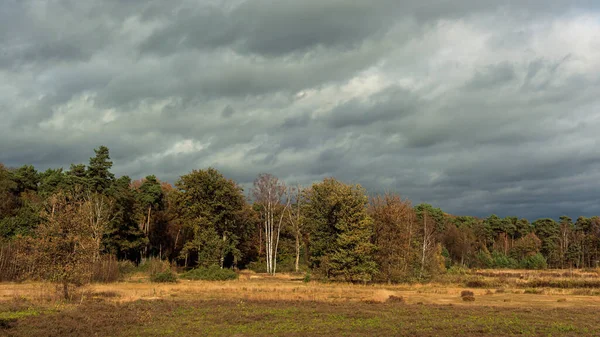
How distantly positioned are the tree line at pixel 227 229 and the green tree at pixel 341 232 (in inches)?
5.3

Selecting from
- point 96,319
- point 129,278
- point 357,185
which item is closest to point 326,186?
point 357,185

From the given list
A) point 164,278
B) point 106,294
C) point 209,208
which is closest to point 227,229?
point 209,208

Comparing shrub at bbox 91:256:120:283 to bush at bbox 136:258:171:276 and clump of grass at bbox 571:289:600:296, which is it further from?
clump of grass at bbox 571:289:600:296

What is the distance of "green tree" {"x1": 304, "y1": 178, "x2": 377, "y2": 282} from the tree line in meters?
0.14

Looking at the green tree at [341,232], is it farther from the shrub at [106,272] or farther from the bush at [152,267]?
the shrub at [106,272]

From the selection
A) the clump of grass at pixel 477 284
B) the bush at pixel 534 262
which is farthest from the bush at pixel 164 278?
the bush at pixel 534 262

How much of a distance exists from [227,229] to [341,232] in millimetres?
27864

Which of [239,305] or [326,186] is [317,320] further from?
[326,186]

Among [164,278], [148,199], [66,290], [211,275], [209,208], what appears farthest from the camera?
[148,199]

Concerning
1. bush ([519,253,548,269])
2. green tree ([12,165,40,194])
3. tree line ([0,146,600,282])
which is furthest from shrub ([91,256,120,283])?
bush ([519,253,548,269])

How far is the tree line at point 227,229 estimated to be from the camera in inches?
1370

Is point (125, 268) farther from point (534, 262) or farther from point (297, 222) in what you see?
point (534, 262)

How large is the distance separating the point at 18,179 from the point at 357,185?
67.8 metres

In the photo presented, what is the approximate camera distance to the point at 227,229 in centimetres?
7706
